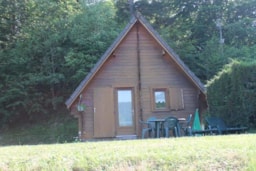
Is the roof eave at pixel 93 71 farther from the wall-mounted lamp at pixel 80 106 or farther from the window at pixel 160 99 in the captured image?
the window at pixel 160 99

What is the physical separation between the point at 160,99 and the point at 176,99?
0.65 meters

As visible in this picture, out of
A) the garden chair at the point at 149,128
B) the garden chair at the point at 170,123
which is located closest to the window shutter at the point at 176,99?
the garden chair at the point at 149,128

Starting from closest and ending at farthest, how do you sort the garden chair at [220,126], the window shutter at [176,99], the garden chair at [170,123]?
the garden chair at [220,126], the garden chair at [170,123], the window shutter at [176,99]

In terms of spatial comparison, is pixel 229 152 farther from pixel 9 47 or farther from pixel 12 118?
pixel 9 47

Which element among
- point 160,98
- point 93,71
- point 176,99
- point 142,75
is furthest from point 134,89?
point 93,71

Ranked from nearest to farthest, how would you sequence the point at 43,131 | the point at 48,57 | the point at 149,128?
the point at 149,128
the point at 43,131
the point at 48,57

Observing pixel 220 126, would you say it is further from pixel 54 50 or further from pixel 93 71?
pixel 54 50

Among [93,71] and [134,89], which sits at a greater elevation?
[93,71]

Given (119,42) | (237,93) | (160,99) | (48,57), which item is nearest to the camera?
(237,93)

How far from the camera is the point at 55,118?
2206 centimetres

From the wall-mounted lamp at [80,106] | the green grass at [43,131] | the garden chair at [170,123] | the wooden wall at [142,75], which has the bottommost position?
the green grass at [43,131]

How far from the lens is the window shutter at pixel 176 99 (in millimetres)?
15328

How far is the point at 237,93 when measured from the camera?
11.6m

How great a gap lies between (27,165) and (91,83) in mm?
9663
